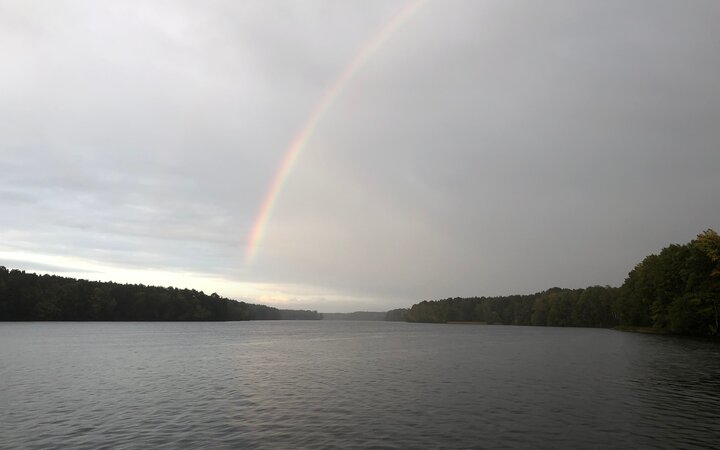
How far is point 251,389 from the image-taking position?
42938 millimetres

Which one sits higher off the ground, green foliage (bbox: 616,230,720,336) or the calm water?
green foliage (bbox: 616,230,720,336)

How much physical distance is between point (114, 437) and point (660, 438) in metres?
30.2

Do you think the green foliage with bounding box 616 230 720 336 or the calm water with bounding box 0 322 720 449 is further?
the green foliage with bounding box 616 230 720 336

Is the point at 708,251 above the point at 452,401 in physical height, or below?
above

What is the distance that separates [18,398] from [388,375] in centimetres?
3419

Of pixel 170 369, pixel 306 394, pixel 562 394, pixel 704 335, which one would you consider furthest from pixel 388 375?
pixel 704 335

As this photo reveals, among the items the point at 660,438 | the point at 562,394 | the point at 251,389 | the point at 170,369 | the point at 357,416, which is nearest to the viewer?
the point at 660,438

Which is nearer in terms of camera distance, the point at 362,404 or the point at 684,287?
the point at 362,404

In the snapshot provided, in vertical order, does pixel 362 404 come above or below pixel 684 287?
below

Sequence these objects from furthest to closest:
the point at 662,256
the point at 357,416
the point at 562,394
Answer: the point at 662,256 → the point at 562,394 → the point at 357,416

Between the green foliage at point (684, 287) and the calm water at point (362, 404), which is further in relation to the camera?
the green foliage at point (684, 287)

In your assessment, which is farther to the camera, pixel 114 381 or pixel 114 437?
pixel 114 381

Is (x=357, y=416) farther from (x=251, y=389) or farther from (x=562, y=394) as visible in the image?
(x=562, y=394)

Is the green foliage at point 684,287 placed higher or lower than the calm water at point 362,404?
higher
